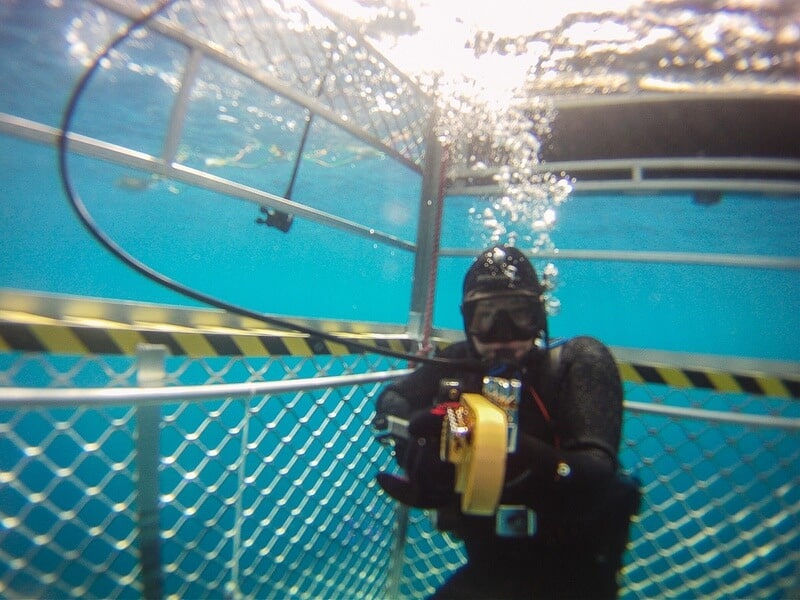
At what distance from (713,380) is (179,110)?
3.42 m

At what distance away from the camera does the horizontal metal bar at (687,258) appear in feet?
8.77

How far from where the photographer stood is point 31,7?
267 inches

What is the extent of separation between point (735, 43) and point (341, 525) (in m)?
5.15

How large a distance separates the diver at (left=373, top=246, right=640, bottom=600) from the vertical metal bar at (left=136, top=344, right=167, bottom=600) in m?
1.02

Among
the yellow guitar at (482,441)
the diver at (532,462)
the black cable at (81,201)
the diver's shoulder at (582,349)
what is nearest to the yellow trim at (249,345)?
the black cable at (81,201)

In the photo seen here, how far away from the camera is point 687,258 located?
9.89ft

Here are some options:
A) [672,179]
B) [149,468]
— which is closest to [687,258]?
[672,179]

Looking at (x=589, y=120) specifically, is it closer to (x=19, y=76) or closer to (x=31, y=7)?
(x=31, y=7)

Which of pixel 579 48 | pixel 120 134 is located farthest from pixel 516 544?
pixel 120 134

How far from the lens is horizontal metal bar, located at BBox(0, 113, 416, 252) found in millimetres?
1688

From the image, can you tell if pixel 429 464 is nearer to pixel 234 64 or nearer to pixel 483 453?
pixel 483 453

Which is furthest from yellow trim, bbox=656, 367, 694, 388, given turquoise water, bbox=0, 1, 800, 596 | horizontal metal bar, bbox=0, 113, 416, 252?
horizontal metal bar, bbox=0, 113, 416, 252

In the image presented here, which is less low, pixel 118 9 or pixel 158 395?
pixel 118 9

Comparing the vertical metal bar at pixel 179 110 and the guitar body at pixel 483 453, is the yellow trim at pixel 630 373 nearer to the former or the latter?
the guitar body at pixel 483 453
